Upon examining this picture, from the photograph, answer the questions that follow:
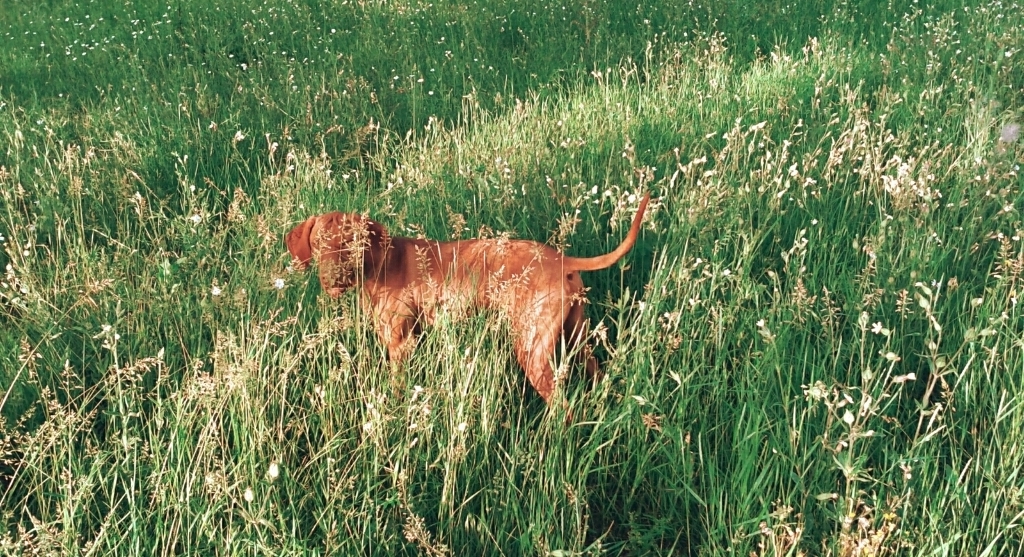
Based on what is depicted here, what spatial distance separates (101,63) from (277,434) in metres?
5.88

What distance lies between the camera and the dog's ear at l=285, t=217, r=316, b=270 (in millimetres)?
2859

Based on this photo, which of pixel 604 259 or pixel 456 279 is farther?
pixel 456 279

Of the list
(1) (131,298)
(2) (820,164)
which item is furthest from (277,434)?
(2) (820,164)

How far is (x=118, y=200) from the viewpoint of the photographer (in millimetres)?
3881

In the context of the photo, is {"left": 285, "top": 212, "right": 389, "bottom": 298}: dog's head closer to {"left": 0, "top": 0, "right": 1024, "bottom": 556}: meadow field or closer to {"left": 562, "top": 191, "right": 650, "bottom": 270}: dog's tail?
{"left": 0, "top": 0, "right": 1024, "bottom": 556}: meadow field

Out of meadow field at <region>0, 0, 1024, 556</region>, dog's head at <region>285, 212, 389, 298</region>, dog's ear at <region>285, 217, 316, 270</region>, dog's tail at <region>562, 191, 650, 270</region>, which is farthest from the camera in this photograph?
dog's ear at <region>285, 217, 316, 270</region>

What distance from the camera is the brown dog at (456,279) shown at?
2.51 m

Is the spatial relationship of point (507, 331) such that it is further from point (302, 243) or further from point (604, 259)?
point (302, 243)

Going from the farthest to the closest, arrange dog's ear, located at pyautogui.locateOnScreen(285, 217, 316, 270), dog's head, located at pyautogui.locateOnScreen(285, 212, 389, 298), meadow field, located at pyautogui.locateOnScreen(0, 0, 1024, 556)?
1. dog's ear, located at pyautogui.locateOnScreen(285, 217, 316, 270)
2. dog's head, located at pyautogui.locateOnScreen(285, 212, 389, 298)
3. meadow field, located at pyautogui.locateOnScreen(0, 0, 1024, 556)

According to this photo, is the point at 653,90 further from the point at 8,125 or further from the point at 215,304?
the point at 8,125

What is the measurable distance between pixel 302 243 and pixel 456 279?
2.11 ft

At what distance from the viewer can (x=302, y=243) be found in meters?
2.87

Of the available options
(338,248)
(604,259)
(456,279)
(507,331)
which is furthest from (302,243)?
(604,259)

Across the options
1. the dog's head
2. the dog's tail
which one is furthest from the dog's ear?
the dog's tail
